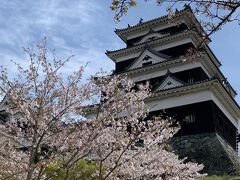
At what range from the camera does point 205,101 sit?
835 inches

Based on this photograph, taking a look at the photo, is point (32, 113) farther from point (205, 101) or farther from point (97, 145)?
point (205, 101)

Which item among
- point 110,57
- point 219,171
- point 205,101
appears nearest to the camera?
point 219,171

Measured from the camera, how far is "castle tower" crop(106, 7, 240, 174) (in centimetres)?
2050

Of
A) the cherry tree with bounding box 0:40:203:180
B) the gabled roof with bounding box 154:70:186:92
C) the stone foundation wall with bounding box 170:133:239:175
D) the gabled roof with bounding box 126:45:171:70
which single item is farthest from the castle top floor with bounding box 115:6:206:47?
the cherry tree with bounding box 0:40:203:180

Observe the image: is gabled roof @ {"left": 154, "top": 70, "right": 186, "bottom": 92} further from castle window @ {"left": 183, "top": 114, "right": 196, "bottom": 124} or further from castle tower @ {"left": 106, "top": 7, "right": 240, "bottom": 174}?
castle window @ {"left": 183, "top": 114, "right": 196, "bottom": 124}

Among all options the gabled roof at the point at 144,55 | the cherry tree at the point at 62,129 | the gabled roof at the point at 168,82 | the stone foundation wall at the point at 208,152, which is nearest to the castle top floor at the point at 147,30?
the gabled roof at the point at 144,55

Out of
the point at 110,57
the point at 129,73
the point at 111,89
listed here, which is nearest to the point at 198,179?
the point at 111,89

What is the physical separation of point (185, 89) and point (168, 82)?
173cm

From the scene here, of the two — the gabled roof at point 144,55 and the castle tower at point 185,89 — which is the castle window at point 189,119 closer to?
the castle tower at point 185,89

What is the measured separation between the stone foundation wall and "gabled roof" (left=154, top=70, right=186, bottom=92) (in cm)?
322

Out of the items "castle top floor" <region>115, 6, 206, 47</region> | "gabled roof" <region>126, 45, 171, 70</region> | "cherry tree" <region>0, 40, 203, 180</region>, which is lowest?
"cherry tree" <region>0, 40, 203, 180</region>

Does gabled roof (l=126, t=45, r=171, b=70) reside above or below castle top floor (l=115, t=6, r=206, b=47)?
below

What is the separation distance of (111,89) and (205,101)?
11.5m

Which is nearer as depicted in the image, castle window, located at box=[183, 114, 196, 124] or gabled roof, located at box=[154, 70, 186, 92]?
castle window, located at box=[183, 114, 196, 124]
